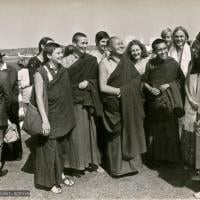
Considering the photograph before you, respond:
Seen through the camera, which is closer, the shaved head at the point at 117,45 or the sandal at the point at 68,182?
the shaved head at the point at 117,45

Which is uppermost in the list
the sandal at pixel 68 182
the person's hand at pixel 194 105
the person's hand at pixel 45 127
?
the person's hand at pixel 194 105

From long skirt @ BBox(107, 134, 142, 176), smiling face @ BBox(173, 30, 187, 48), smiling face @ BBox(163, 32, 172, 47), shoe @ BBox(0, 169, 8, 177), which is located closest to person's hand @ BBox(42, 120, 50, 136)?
long skirt @ BBox(107, 134, 142, 176)

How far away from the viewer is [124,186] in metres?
5.30

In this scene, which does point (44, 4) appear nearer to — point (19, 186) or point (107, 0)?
point (107, 0)

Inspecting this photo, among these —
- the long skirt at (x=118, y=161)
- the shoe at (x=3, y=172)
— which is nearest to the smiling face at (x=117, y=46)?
the long skirt at (x=118, y=161)

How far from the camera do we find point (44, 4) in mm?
5840

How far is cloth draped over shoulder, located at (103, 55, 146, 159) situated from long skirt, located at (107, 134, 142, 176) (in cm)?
10

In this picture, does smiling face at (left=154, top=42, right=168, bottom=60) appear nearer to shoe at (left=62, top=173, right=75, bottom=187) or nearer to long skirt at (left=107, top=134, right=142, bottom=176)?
long skirt at (left=107, top=134, right=142, bottom=176)

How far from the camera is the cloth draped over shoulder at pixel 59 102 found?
16.0 ft

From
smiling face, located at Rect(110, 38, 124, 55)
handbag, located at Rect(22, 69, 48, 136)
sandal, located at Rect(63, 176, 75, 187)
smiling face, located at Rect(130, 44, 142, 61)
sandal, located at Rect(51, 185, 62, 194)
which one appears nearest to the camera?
handbag, located at Rect(22, 69, 48, 136)

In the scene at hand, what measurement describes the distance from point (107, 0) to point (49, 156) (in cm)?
245

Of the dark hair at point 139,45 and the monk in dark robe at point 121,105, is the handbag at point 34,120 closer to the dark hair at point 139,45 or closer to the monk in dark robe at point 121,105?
the monk in dark robe at point 121,105

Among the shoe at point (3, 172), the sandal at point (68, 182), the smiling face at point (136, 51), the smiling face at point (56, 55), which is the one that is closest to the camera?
the smiling face at point (56, 55)

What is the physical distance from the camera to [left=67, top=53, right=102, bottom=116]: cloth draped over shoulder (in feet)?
17.7
